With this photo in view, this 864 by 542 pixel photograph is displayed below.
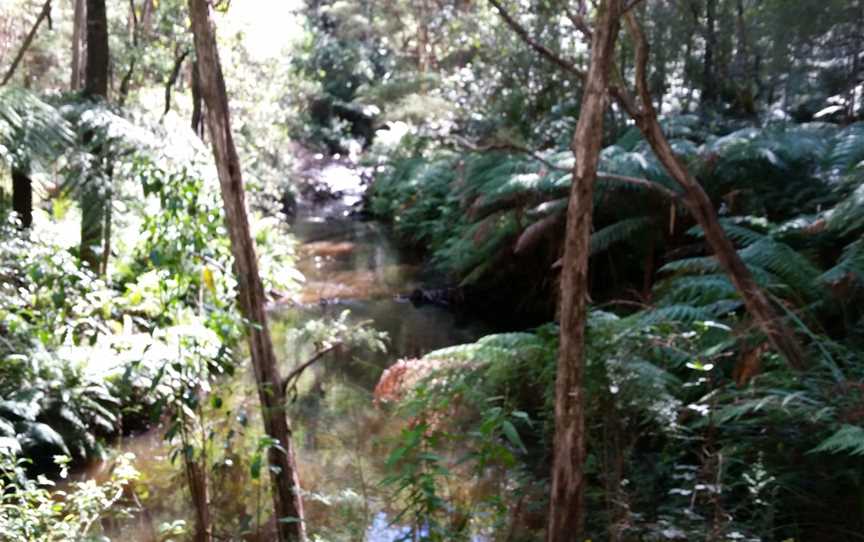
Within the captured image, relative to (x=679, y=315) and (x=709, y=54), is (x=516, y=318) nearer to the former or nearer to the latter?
(x=709, y=54)

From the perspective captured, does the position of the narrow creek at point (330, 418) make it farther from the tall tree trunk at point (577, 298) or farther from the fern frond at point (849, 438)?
the fern frond at point (849, 438)

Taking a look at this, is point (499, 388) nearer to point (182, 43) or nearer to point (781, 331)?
point (781, 331)

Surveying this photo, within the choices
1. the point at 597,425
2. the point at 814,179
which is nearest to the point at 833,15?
the point at 814,179

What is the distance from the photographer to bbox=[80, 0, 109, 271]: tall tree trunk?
17.9 ft

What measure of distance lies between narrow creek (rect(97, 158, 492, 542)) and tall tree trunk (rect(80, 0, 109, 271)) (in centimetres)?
144

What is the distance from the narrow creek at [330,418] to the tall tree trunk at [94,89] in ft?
4.73

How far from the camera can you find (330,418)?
5.88 metres

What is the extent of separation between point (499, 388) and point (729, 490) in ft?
4.93

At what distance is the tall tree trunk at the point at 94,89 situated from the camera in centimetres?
545

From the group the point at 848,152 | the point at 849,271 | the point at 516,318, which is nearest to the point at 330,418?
the point at 516,318

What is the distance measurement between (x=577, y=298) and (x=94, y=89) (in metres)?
4.85

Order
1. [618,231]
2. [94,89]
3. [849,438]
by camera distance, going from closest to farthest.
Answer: [849,438], [94,89], [618,231]

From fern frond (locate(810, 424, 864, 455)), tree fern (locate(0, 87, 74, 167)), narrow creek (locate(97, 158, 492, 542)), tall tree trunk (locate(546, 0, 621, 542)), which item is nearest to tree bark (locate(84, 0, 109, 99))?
tree fern (locate(0, 87, 74, 167))

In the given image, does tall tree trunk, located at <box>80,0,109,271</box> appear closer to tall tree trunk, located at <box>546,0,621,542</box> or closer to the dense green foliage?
the dense green foliage
